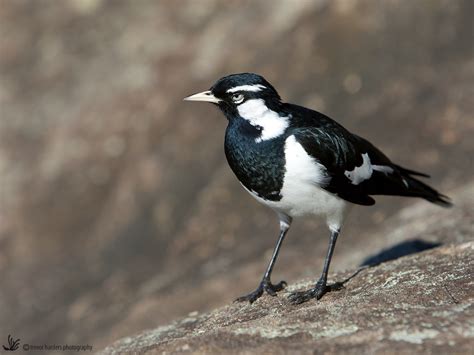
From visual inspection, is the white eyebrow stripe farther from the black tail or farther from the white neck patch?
the black tail

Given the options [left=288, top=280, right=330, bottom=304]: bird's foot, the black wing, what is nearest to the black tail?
the black wing

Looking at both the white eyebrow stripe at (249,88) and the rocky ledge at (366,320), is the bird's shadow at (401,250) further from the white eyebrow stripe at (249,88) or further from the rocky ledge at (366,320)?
the white eyebrow stripe at (249,88)

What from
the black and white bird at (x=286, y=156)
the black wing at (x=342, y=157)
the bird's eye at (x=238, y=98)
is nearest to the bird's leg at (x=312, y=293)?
the black and white bird at (x=286, y=156)

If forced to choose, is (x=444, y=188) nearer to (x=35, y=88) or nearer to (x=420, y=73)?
(x=420, y=73)

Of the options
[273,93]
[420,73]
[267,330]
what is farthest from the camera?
[420,73]

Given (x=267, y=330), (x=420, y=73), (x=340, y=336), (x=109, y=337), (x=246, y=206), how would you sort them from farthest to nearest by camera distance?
(x=420, y=73)
(x=246, y=206)
(x=109, y=337)
(x=267, y=330)
(x=340, y=336)

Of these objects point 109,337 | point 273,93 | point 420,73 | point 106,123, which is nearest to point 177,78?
point 106,123
